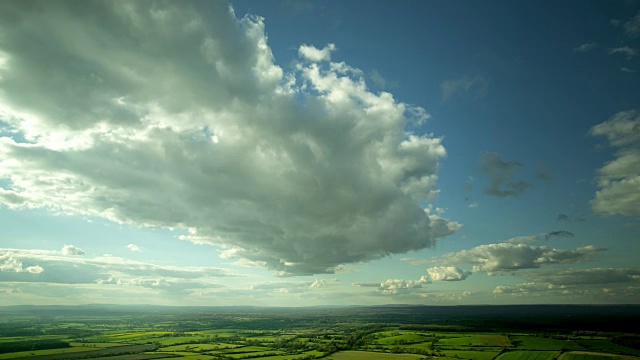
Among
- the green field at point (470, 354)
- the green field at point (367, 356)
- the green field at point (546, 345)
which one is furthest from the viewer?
the green field at point (546, 345)

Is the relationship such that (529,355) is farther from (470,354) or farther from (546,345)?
(546,345)

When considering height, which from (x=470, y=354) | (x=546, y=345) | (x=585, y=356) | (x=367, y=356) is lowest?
(x=546, y=345)

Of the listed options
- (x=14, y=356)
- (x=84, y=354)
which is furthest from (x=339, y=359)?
(x=14, y=356)

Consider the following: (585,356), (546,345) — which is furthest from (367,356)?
(546,345)

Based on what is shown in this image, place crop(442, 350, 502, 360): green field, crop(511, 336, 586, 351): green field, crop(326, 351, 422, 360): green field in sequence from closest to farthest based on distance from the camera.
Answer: crop(442, 350, 502, 360): green field → crop(326, 351, 422, 360): green field → crop(511, 336, 586, 351): green field

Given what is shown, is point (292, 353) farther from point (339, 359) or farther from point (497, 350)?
point (497, 350)

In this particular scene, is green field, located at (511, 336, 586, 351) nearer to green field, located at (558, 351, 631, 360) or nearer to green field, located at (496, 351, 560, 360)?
green field, located at (496, 351, 560, 360)

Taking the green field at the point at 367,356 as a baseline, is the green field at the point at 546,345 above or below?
below

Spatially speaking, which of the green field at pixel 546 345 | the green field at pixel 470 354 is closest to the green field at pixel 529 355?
the green field at pixel 470 354

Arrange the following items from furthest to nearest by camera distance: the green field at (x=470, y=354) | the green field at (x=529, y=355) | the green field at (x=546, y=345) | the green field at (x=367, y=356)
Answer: the green field at (x=546, y=345) → the green field at (x=367, y=356) → the green field at (x=470, y=354) → the green field at (x=529, y=355)

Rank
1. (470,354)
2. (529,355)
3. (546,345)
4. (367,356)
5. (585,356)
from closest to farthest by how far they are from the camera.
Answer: (585,356) < (529,355) < (470,354) < (367,356) < (546,345)

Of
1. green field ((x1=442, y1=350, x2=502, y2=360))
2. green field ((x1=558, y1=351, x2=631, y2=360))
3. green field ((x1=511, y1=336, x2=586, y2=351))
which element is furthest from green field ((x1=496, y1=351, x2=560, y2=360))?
green field ((x1=511, y1=336, x2=586, y2=351))

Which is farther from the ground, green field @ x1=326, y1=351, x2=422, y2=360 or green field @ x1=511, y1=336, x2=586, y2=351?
green field @ x1=326, y1=351, x2=422, y2=360

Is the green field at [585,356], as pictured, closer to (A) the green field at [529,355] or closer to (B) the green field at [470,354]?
(A) the green field at [529,355]
